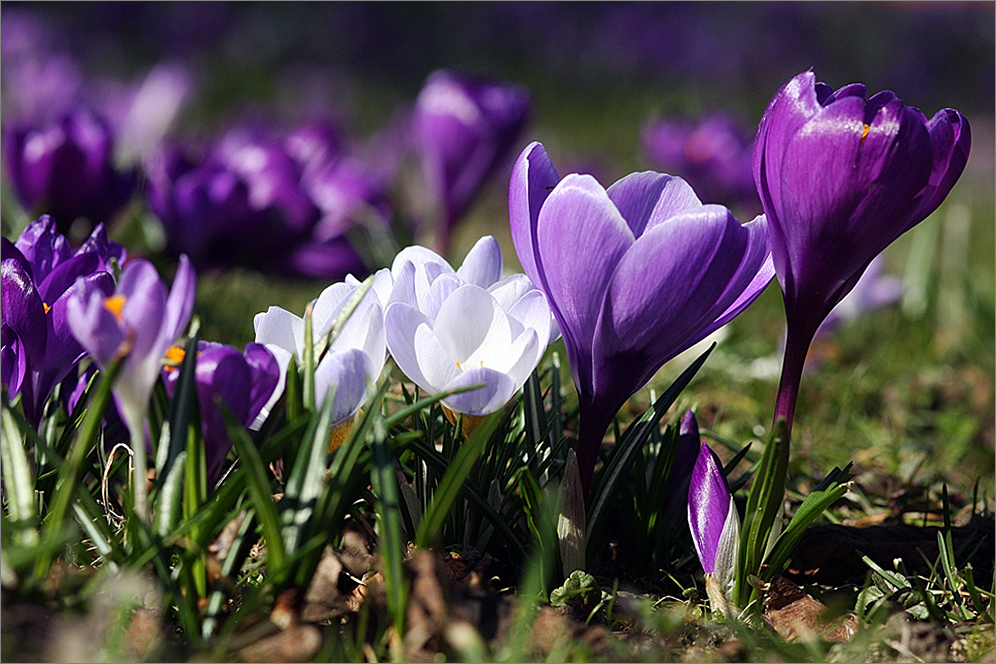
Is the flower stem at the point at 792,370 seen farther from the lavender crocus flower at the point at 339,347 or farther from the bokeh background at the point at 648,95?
the bokeh background at the point at 648,95

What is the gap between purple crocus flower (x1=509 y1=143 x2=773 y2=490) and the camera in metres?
0.78

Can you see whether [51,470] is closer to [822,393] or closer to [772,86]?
[822,393]

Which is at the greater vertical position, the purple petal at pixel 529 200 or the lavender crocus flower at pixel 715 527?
the purple petal at pixel 529 200

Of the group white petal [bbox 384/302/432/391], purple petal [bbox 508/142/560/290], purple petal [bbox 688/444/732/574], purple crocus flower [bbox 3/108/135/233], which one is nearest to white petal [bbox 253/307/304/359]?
white petal [bbox 384/302/432/391]

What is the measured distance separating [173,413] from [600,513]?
41 cm

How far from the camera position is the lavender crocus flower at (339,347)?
80 cm

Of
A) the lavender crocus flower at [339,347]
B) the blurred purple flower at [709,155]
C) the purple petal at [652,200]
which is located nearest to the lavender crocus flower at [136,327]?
the lavender crocus flower at [339,347]

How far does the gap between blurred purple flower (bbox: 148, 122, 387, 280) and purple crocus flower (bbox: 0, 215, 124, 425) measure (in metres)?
0.74

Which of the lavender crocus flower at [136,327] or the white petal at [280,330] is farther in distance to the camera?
the white petal at [280,330]

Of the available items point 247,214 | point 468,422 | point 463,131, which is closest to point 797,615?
point 468,422

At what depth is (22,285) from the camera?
876 millimetres

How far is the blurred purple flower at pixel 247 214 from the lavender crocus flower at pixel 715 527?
44.8 inches

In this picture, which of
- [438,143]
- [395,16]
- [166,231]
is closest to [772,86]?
[395,16]

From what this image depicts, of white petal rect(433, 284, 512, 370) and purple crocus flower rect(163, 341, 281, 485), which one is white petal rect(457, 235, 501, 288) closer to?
white petal rect(433, 284, 512, 370)
